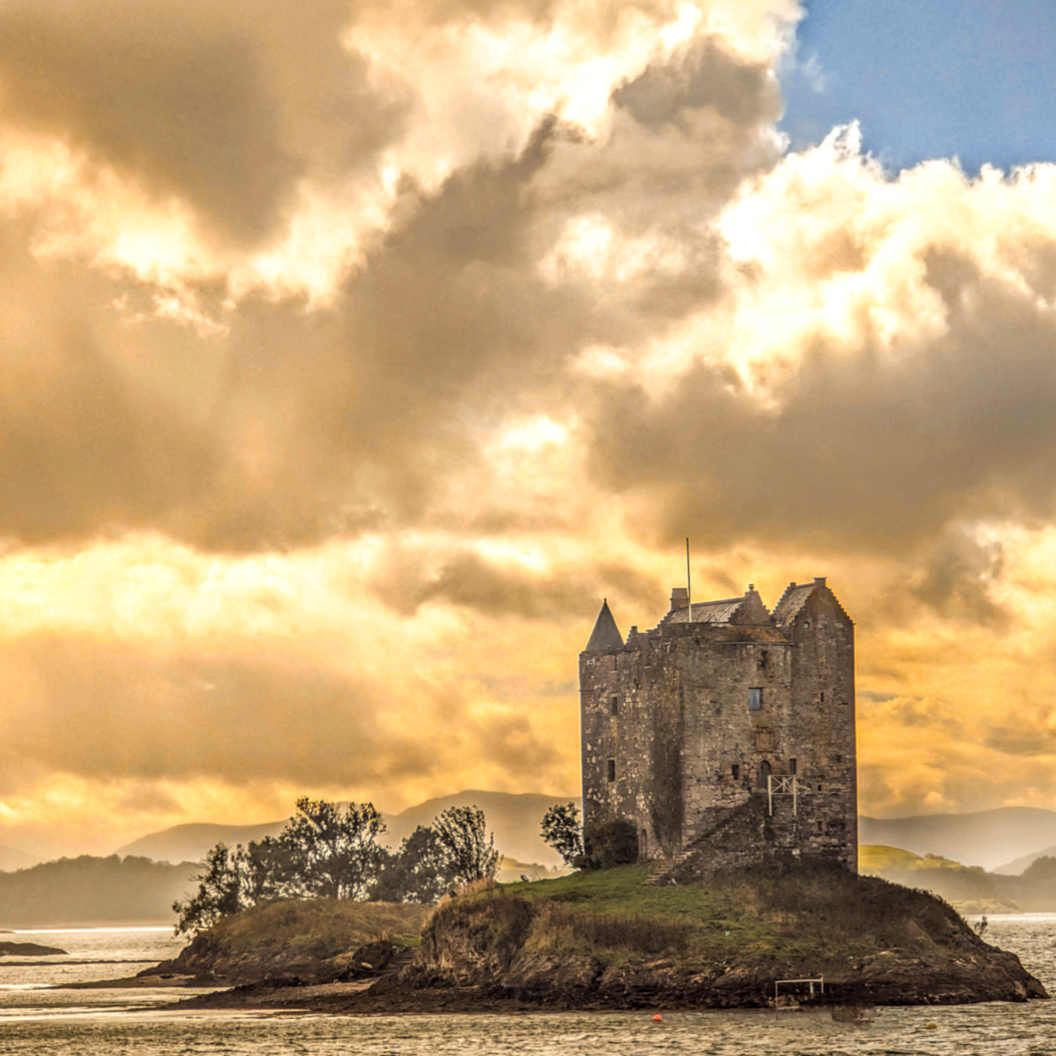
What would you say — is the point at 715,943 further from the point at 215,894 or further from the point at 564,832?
the point at 215,894

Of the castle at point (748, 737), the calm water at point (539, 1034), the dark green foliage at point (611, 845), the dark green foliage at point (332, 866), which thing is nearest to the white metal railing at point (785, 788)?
the castle at point (748, 737)

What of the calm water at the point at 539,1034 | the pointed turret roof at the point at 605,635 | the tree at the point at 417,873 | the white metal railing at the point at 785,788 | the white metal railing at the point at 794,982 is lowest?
the calm water at the point at 539,1034

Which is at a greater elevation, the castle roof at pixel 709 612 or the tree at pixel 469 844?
the castle roof at pixel 709 612

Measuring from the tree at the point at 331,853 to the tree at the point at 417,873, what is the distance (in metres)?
1.11

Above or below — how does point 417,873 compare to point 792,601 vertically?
below

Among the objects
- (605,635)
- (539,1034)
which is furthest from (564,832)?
(539,1034)

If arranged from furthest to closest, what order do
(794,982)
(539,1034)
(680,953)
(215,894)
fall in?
(215,894) → (680,953) → (794,982) → (539,1034)

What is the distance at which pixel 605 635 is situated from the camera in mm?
95500

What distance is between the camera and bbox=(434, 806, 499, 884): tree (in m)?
111

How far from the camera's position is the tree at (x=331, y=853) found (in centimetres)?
11669

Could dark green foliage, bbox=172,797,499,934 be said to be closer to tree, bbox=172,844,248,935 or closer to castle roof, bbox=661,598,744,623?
tree, bbox=172,844,248,935

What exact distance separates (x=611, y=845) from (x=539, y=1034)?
A: 2548 cm

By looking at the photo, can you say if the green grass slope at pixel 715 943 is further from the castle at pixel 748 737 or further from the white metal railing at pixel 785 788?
the white metal railing at pixel 785 788

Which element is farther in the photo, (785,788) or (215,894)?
(215,894)
